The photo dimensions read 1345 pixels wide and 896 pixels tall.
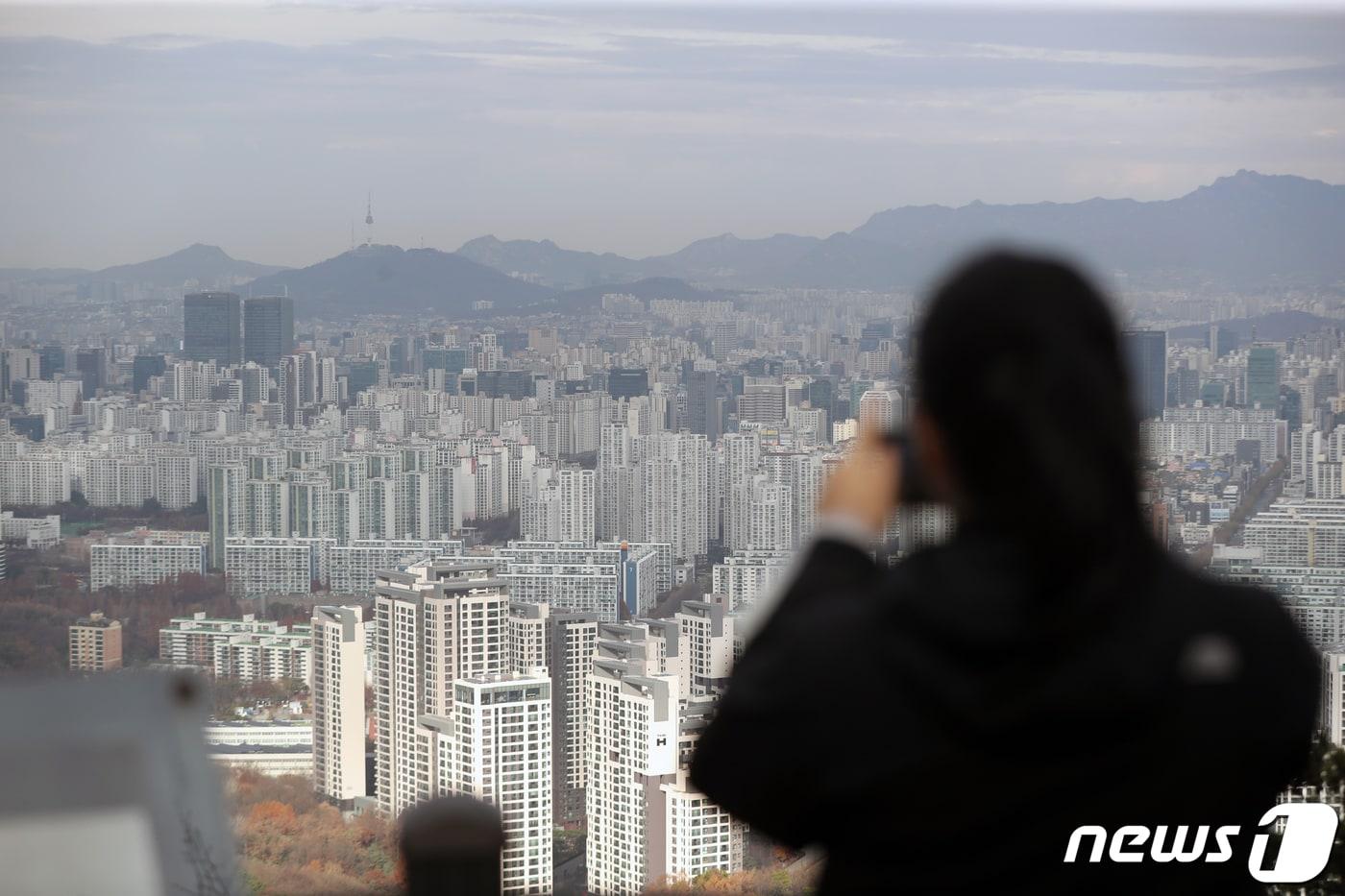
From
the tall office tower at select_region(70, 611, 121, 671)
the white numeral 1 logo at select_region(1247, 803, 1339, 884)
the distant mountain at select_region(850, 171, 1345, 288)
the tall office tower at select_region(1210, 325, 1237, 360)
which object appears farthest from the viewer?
the distant mountain at select_region(850, 171, 1345, 288)

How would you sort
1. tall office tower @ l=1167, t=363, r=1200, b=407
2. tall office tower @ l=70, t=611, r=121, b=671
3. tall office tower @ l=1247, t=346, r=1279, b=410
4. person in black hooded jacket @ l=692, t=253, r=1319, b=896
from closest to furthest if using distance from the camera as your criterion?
person in black hooded jacket @ l=692, t=253, r=1319, b=896 < tall office tower @ l=70, t=611, r=121, b=671 < tall office tower @ l=1167, t=363, r=1200, b=407 < tall office tower @ l=1247, t=346, r=1279, b=410

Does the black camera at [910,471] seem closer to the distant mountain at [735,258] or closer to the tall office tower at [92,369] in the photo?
the distant mountain at [735,258]

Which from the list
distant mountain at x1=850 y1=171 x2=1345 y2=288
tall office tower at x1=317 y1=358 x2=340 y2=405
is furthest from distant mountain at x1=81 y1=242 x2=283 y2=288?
distant mountain at x1=850 y1=171 x2=1345 y2=288

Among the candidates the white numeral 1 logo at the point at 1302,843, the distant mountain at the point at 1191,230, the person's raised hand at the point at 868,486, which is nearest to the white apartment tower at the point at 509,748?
the distant mountain at the point at 1191,230

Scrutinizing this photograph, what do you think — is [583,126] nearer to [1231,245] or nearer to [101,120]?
[101,120]

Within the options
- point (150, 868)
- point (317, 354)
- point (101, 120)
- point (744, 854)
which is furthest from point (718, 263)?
point (150, 868)

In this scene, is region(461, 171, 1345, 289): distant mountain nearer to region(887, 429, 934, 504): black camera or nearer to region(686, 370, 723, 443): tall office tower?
region(686, 370, 723, 443): tall office tower

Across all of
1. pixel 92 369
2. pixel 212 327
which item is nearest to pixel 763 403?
pixel 212 327
